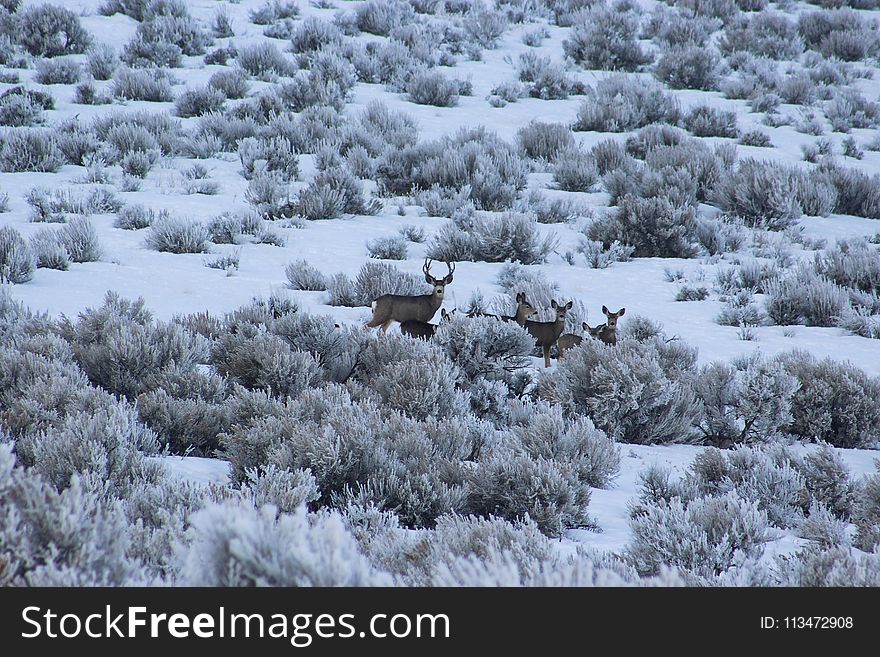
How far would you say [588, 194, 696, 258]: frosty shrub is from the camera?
1178 centimetres

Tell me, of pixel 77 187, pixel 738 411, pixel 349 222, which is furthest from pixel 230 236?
pixel 738 411

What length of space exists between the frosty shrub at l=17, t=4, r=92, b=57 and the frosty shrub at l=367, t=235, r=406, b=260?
37.0 feet

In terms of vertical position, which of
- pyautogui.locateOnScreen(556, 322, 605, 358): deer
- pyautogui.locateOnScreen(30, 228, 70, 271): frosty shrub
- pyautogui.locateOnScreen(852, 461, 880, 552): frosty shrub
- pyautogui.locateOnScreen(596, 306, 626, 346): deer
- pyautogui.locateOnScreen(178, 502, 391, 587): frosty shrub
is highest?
pyautogui.locateOnScreen(178, 502, 391, 587): frosty shrub

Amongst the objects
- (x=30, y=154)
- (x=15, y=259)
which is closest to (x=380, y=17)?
(x=30, y=154)

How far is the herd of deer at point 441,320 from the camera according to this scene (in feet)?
27.0

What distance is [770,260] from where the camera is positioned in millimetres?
11281

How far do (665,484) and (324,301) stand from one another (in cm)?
532

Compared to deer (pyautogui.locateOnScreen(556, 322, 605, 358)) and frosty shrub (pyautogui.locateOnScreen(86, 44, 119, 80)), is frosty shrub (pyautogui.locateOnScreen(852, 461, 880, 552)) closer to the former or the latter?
deer (pyautogui.locateOnScreen(556, 322, 605, 358))

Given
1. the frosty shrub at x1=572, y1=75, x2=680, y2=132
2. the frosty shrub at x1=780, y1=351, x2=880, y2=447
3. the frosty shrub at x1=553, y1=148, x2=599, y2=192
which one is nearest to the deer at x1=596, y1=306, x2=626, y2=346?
the frosty shrub at x1=780, y1=351, x2=880, y2=447

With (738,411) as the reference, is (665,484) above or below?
above

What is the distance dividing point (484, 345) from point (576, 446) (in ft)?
7.65

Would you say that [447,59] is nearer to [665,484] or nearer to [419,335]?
[419,335]

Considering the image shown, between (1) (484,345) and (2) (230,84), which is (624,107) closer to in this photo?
(2) (230,84)

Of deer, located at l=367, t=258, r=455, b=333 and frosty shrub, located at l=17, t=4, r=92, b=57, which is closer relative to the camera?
deer, located at l=367, t=258, r=455, b=333
